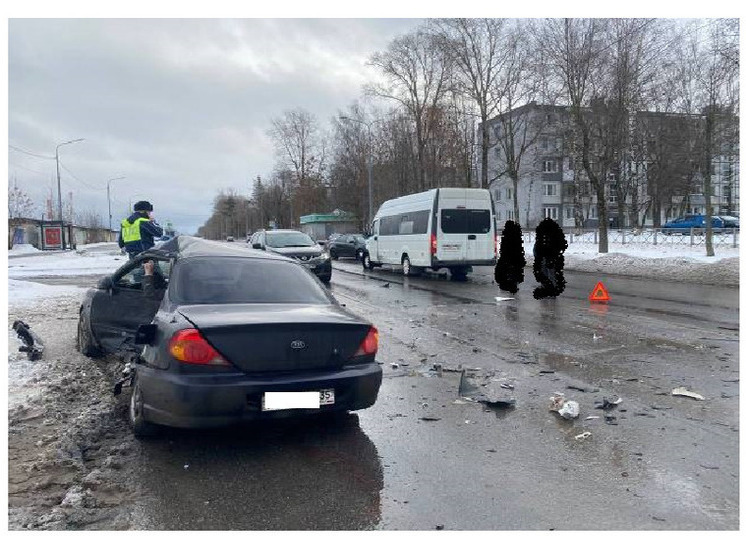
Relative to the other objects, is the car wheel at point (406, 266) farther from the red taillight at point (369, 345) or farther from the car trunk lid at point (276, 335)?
the car trunk lid at point (276, 335)

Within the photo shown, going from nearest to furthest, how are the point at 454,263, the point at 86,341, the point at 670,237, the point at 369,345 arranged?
the point at 369,345, the point at 86,341, the point at 454,263, the point at 670,237

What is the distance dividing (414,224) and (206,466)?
16123mm

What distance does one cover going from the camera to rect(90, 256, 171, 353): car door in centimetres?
661

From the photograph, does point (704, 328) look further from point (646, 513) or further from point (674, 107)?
point (674, 107)

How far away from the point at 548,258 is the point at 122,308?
63.6 feet

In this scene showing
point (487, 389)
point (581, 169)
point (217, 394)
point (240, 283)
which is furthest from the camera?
point (581, 169)

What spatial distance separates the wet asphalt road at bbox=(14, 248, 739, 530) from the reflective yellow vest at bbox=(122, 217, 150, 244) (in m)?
5.39

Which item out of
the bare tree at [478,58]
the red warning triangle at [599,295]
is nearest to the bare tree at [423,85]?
the bare tree at [478,58]

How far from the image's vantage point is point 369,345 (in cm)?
475

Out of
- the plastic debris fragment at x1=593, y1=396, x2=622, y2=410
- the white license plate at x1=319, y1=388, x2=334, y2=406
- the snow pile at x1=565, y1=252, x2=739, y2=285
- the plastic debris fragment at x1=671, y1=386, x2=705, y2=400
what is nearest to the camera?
the white license plate at x1=319, y1=388, x2=334, y2=406

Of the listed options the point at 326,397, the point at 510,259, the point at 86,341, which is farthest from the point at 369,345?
the point at 510,259

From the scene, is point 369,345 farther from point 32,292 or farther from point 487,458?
point 32,292

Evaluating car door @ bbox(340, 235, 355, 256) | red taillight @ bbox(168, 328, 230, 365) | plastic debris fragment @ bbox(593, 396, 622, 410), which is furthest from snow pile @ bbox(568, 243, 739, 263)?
red taillight @ bbox(168, 328, 230, 365)

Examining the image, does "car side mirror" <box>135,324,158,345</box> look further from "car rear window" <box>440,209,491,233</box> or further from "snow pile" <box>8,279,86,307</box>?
"car rear window" <box>440,209,491,233</box>
